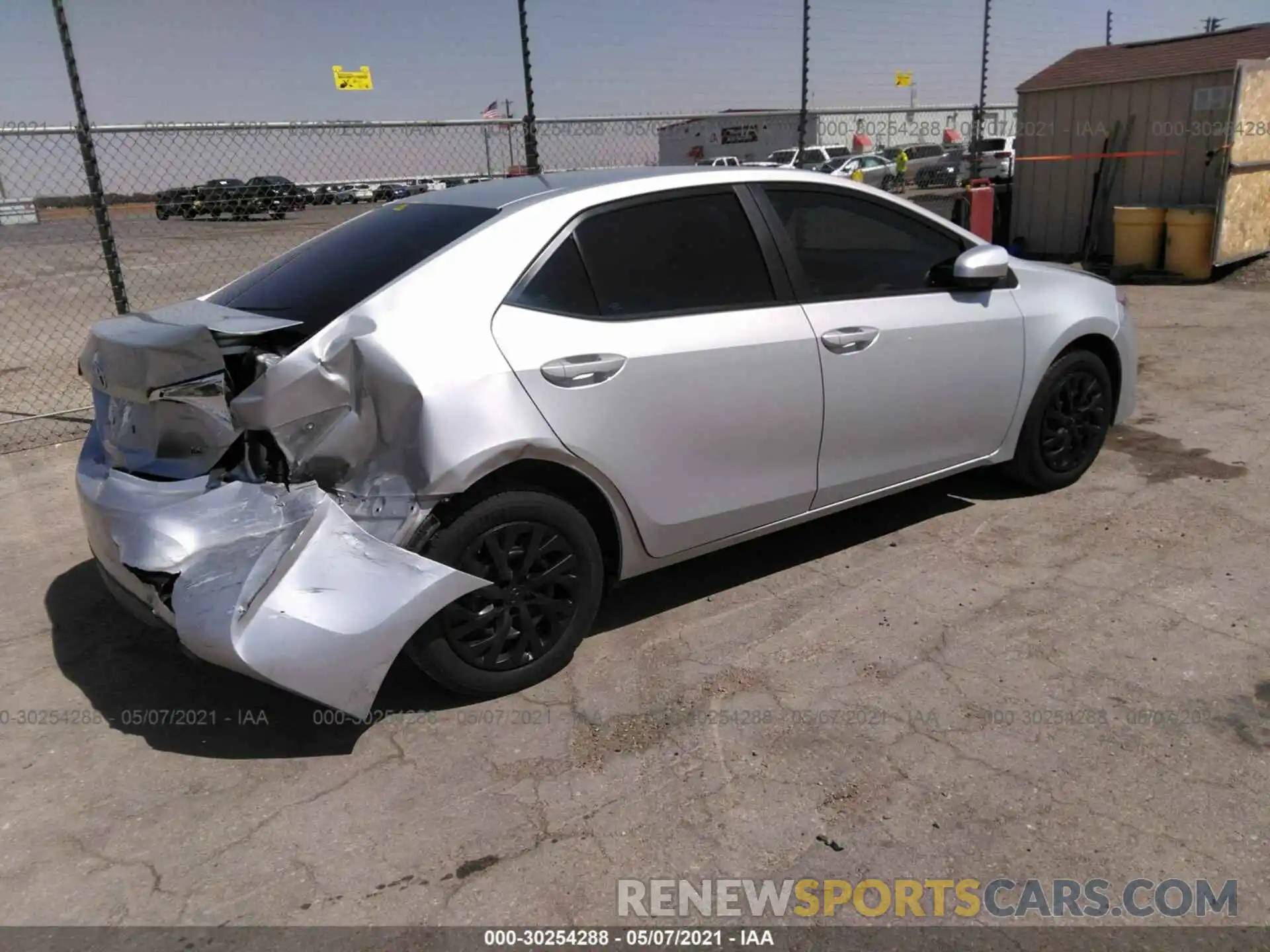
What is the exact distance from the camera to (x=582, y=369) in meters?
3.17

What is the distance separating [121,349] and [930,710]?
9.45 feet

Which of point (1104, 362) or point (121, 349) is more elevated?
point (121, 349)

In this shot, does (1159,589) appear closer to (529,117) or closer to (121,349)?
(121,349)

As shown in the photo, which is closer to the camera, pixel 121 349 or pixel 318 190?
pixel 121 349

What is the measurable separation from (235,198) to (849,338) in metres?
6.09

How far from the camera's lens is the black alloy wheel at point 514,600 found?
308cm

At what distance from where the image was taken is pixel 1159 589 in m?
3.88

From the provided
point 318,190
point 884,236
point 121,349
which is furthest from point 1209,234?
point 121,349

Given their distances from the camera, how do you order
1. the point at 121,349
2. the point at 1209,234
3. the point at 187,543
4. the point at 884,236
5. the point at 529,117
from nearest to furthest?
the point at 187,543 → the point at 121,349 → the point at 884,236 → the point at 529,117 → the point at 1209,234

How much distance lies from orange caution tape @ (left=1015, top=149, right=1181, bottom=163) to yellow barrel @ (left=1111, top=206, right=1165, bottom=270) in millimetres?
796

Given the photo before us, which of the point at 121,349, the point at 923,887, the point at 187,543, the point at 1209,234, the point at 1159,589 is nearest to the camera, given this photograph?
the point at 923,887

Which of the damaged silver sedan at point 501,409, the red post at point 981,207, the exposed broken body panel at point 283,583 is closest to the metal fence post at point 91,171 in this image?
the damaged silver sedan at point 501,409

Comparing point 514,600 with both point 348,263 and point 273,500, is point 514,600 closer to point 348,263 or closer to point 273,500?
point 273,500

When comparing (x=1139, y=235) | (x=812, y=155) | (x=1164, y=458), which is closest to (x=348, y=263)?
(x=1164, y=458)
